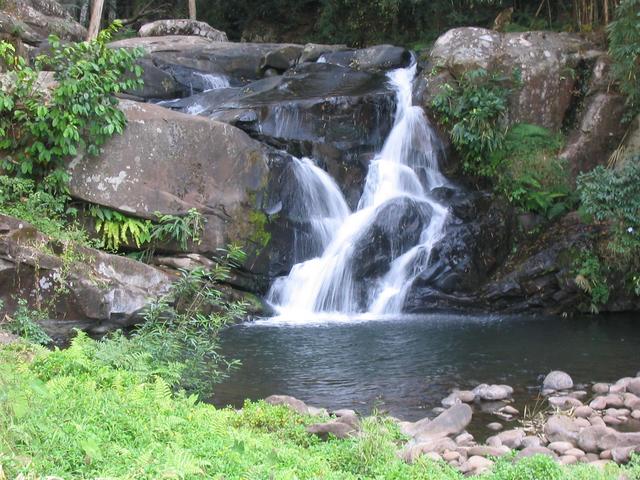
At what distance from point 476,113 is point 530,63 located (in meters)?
2.19

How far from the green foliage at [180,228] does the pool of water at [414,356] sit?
1.87m

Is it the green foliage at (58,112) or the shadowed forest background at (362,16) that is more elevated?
the shadowed forest background at (362,16)

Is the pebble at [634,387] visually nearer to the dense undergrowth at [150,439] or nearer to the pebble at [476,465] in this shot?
the dense undergrowth at [150,439]

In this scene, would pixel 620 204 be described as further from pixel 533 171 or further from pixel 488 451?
pixel 488 451

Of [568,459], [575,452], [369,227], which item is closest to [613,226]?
[369,227]

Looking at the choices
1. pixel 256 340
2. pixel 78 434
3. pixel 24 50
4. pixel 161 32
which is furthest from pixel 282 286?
pixel 161 32

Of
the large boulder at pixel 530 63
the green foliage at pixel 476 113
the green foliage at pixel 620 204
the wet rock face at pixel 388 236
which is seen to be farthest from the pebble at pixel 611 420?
the large boulder at pixel 530 63

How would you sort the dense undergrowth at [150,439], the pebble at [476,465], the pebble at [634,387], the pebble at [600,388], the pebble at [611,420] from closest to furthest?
the dense undergrowth at [150,439], the pebble at [476,465], the pebble at [611,420], the pebble at [634,387], the pebble at [600,388]

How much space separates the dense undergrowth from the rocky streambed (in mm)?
346

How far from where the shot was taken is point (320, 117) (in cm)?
1552

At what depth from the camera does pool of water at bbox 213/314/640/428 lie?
28.6 feet

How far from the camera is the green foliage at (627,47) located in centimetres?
1382

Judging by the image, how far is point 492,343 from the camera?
1104 centimetres

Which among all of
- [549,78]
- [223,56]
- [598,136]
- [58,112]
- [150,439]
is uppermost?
[223,56]
